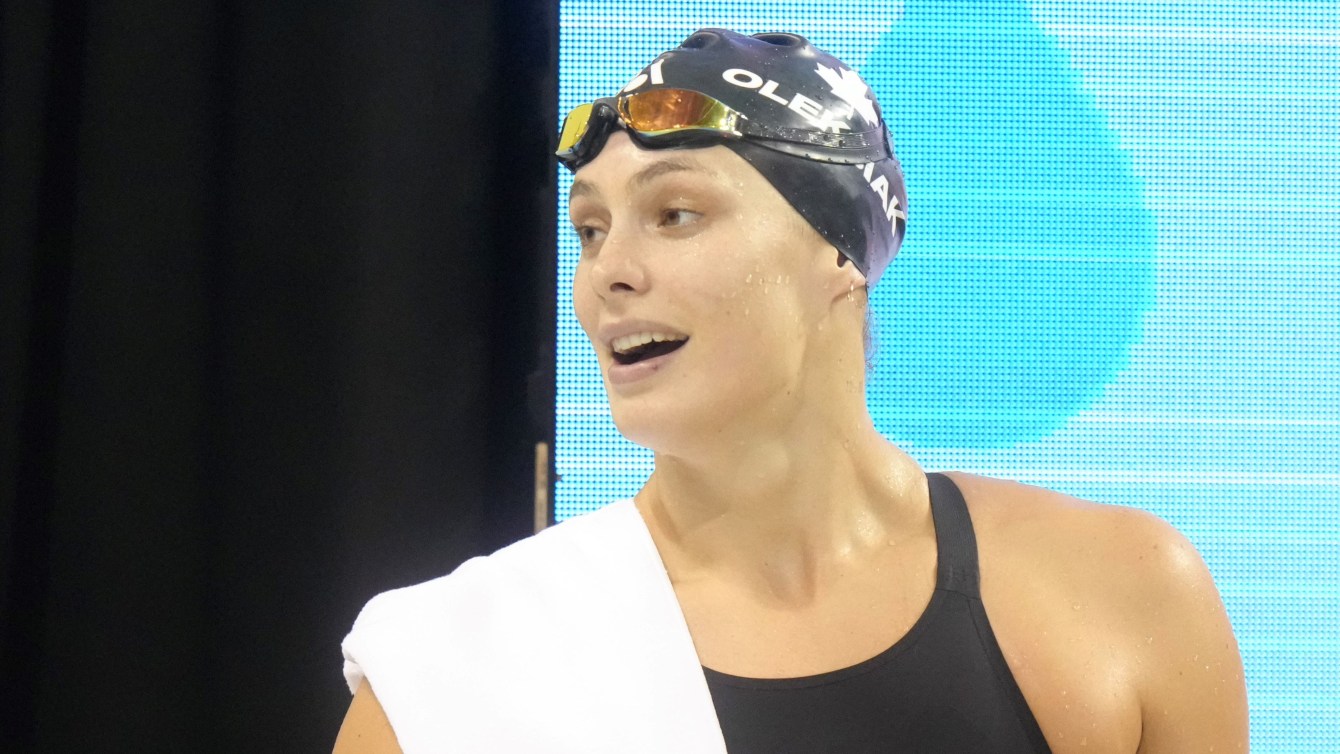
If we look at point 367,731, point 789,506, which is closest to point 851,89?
point 789,506

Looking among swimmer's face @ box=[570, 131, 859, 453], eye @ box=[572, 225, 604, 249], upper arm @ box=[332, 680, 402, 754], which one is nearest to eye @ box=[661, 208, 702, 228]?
swimmer's face @ box=[570, 131, 859, 453]

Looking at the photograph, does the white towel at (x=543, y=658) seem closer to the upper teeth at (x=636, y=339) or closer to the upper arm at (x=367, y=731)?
the upper arm at (x=367, y=731)

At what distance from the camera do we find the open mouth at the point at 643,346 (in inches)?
55.7

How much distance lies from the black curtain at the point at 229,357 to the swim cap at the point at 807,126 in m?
0.70

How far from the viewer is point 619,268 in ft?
4.65

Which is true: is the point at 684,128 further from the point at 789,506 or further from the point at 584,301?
the point at 789,506

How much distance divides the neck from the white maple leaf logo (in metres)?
0.40

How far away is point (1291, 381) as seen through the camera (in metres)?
2.05

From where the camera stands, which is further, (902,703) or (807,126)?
(807,126)

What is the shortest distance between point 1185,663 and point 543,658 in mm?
798

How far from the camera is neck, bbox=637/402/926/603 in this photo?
4.86 ft

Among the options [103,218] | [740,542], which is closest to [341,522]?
[103,218]

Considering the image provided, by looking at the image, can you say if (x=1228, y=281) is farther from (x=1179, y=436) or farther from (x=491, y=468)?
(x=491, y=468)

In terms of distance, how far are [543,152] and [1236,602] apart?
148 centimetres
